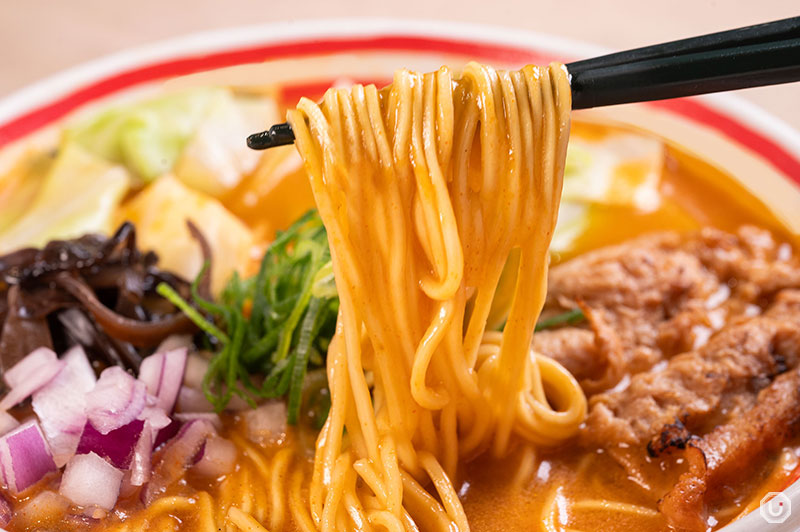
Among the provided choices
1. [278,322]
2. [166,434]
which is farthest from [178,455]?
[278,322]

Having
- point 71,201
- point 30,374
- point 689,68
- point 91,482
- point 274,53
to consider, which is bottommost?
point 91,482

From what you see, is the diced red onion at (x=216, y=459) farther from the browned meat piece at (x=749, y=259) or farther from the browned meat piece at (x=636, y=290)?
the browned meat piece at (x=749, y=259)

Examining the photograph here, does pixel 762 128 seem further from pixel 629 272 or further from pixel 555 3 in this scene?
pixel 555 3

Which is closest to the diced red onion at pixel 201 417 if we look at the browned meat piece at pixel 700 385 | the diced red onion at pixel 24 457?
the diced red onion at pixel 24 457

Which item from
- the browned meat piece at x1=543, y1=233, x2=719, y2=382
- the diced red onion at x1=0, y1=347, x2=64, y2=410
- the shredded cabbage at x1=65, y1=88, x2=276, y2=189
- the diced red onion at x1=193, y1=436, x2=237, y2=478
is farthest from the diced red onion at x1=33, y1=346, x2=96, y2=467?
the browned meat piece at x1=543, y1=233, x2=719, y2=382

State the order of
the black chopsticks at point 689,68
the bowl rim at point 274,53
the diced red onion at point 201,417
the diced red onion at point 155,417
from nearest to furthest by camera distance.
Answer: the black chopsticks at point 689,68 → the diced red onion at point 155,417 → the diced red onion at point 201,417 → the bowl rim at point 274,53

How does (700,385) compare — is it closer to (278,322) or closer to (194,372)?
(278,322)
